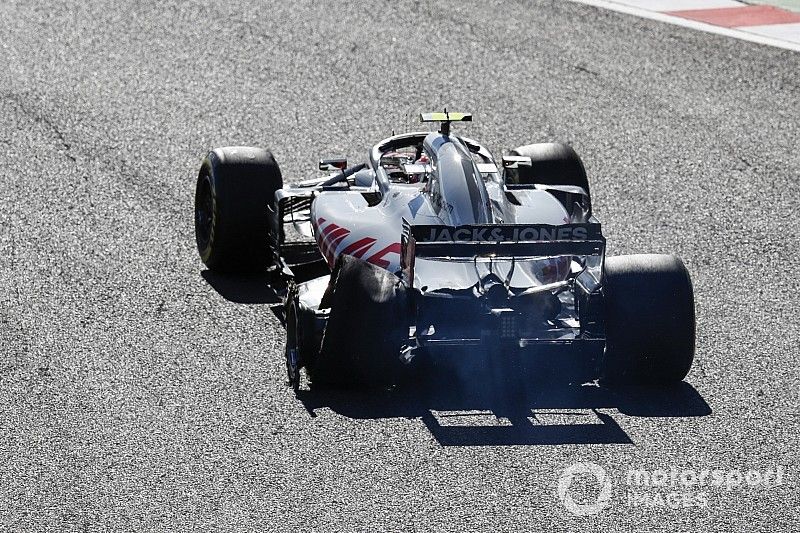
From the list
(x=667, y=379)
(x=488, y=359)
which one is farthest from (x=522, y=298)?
(x=667, y=379)

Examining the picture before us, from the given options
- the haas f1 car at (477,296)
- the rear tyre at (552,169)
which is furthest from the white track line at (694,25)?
the haas f1 car at (477,296)

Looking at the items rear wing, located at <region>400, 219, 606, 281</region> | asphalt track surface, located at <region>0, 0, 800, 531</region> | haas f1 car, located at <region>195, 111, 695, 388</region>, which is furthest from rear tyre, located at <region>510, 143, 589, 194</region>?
rear wing, located at <region>400, 219, 606, 281</region>

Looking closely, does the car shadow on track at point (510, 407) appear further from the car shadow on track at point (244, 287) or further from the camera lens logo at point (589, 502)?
the car shadow on track at point (244, 287)

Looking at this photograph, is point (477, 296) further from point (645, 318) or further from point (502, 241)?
point (645, 318)

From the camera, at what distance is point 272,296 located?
1076 centimetres

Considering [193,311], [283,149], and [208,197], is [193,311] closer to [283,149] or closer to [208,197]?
[208,197]

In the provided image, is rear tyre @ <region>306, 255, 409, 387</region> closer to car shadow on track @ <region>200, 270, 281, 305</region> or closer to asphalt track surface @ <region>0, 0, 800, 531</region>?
asphalt track surface @ <region>0, 0, 800, 531</region>

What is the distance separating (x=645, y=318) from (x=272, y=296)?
294 centimetres

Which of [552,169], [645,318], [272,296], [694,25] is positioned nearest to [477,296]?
[645,318]

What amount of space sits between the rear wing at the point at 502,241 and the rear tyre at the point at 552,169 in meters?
2.55

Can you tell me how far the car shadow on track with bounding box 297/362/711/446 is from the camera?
332 inches

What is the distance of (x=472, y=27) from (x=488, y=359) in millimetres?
9652

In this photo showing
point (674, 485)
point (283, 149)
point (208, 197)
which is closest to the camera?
point (674, 485)

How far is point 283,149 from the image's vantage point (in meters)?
14.3
